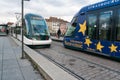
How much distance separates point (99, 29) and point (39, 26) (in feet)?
25.4

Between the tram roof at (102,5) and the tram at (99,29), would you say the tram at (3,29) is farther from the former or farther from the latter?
the tram roof at (102,5)

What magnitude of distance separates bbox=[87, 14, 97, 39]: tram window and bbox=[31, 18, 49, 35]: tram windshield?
627 cm

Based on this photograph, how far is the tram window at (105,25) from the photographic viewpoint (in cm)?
963

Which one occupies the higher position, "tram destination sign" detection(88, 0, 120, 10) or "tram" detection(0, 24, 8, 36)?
"tram destination sign" detection(88, 0, 120, 10)

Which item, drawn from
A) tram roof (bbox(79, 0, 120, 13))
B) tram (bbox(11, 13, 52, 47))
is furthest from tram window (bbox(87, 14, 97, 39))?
tram (bbox(11, 13, 52, 47))

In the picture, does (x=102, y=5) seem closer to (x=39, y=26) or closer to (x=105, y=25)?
(x=105, y=25)

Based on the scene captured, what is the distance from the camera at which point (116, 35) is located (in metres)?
9.08

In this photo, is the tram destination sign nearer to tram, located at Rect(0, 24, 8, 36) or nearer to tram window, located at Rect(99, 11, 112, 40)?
tram window, located at Rect(99, 11, 112, 40)

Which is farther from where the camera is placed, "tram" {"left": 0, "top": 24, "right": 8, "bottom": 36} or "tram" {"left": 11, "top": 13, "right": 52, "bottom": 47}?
"tram" {"left": 0, "top": 24, "right": 8, "bottom": 36}

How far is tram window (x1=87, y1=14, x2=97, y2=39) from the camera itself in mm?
10780

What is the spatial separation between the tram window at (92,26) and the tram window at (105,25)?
0.49 meters

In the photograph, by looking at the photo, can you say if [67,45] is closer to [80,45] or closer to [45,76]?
[80,45]

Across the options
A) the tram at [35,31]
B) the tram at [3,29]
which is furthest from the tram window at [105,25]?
the tram at [3,29]

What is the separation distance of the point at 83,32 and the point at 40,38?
5.44 m
